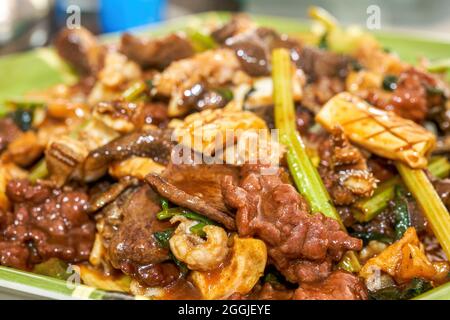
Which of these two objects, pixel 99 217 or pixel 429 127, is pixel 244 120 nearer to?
pixel 99 217

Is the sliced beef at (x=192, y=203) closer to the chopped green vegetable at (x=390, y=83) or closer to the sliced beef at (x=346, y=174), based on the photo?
the sliced beef at (x=346, y=174)

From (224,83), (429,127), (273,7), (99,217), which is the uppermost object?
(224,83)

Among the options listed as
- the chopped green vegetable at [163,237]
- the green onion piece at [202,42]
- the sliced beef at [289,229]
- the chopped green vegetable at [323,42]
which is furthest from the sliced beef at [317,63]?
the chopped green vegetable at [163,237]

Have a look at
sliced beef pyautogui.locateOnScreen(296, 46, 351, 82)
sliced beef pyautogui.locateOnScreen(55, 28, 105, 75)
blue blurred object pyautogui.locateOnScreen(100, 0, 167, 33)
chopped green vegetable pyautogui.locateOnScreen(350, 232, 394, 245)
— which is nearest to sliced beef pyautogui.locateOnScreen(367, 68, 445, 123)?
sliced beef pyautogui.locateOnScreen(296, 46, 351, 82)

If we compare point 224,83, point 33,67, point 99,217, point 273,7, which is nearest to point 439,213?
point 224,83

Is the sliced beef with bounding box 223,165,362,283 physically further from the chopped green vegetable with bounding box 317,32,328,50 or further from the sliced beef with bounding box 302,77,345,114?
the chopped green vegetable with bounding box 317,32,328,50

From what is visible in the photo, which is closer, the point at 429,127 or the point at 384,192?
the point at 384,192
